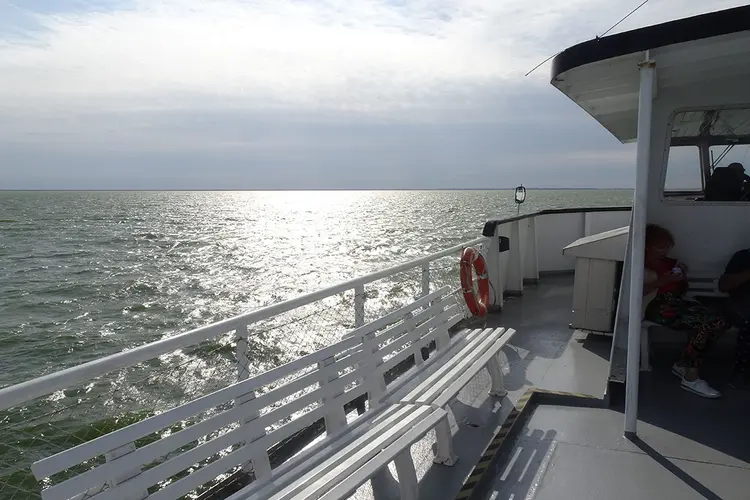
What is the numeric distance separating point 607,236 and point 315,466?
3.90 m

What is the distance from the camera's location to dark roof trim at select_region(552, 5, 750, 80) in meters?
2.87

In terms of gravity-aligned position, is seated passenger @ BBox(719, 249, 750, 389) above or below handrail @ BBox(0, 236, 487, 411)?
below

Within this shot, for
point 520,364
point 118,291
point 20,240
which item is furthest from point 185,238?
point 520,364

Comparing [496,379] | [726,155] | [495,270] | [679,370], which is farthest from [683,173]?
[496,379]

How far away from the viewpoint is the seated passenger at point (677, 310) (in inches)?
164

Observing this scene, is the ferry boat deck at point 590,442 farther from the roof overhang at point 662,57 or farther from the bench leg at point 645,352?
the roof overhang at point 662,57

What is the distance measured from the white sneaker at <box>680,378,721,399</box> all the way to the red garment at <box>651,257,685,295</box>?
730mm

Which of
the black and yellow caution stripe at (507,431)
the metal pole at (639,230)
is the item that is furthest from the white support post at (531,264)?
the metal pole at (639,230)

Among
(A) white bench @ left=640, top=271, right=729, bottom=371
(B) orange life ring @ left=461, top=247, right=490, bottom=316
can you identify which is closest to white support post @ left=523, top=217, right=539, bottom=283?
(B) orange life ring @ left=461, top=247, right=490, bottom=316

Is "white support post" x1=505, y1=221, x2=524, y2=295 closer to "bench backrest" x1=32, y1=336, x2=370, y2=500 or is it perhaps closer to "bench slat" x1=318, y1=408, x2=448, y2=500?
"bench backrest" x1=32, y1=336, x2=370, y2=500

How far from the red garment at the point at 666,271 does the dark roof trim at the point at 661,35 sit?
2.00 metres

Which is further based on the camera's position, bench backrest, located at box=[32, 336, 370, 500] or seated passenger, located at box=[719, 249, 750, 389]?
seated passenger, located at box=[719, 249, 750, 389]

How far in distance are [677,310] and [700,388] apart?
61 cm

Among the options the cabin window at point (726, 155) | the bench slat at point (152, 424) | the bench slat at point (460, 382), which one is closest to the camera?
the bench slat at point (152, 424)
